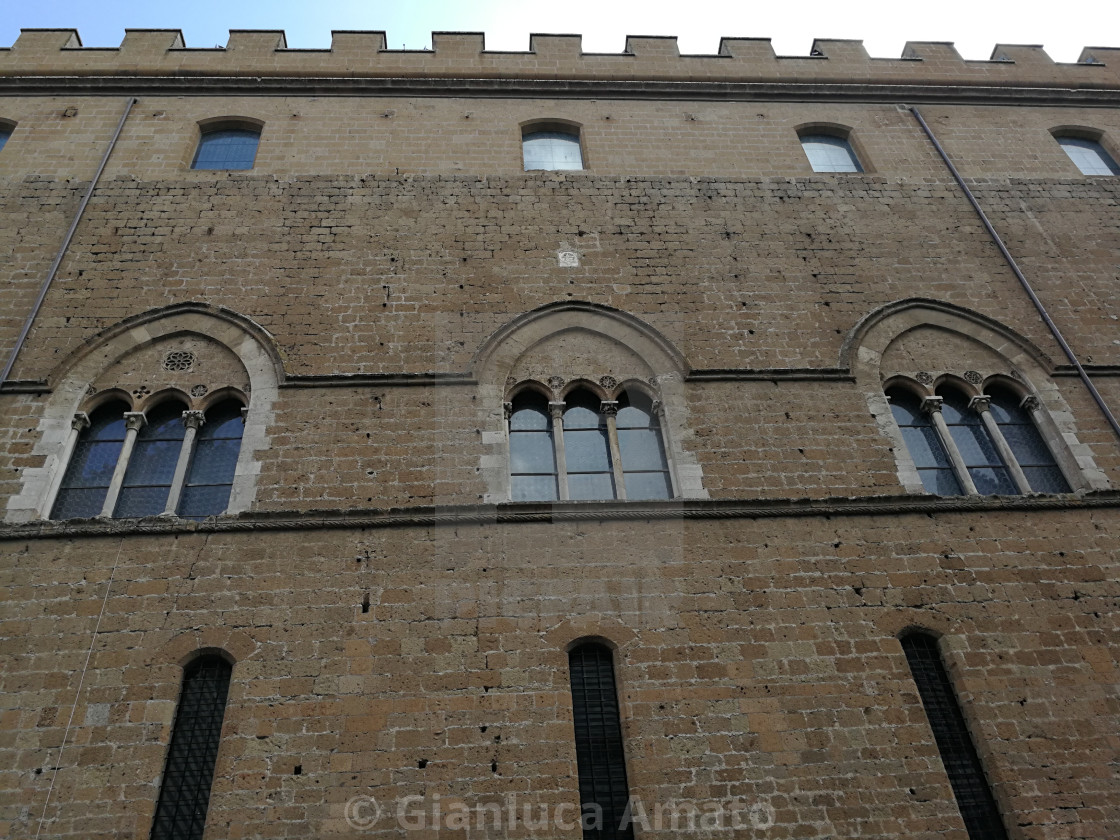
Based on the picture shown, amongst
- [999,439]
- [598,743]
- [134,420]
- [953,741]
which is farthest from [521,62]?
[953,741]

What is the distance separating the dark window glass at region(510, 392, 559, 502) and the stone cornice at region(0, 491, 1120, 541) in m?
0.33

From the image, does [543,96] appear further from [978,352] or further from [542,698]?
[542,698]

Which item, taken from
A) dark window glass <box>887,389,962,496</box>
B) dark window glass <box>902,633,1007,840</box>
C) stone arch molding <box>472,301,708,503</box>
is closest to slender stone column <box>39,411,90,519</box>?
stone arch molding <box>472,301,708,503</box>

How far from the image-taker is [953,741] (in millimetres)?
5523

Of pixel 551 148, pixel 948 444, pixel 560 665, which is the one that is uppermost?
pixel 551 148

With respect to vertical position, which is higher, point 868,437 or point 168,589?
point 868,437

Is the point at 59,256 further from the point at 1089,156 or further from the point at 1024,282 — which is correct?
the point at 1089,156

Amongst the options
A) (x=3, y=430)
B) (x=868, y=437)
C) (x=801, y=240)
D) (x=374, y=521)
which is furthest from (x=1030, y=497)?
(x=3, y=430)

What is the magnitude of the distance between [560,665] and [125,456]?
13.1 feet

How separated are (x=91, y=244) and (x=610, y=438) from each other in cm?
563

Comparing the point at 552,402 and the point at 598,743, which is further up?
the point at 552,402

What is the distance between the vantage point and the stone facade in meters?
5.22

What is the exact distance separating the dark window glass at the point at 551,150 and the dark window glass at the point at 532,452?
3.48 m

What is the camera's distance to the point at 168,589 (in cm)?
575
